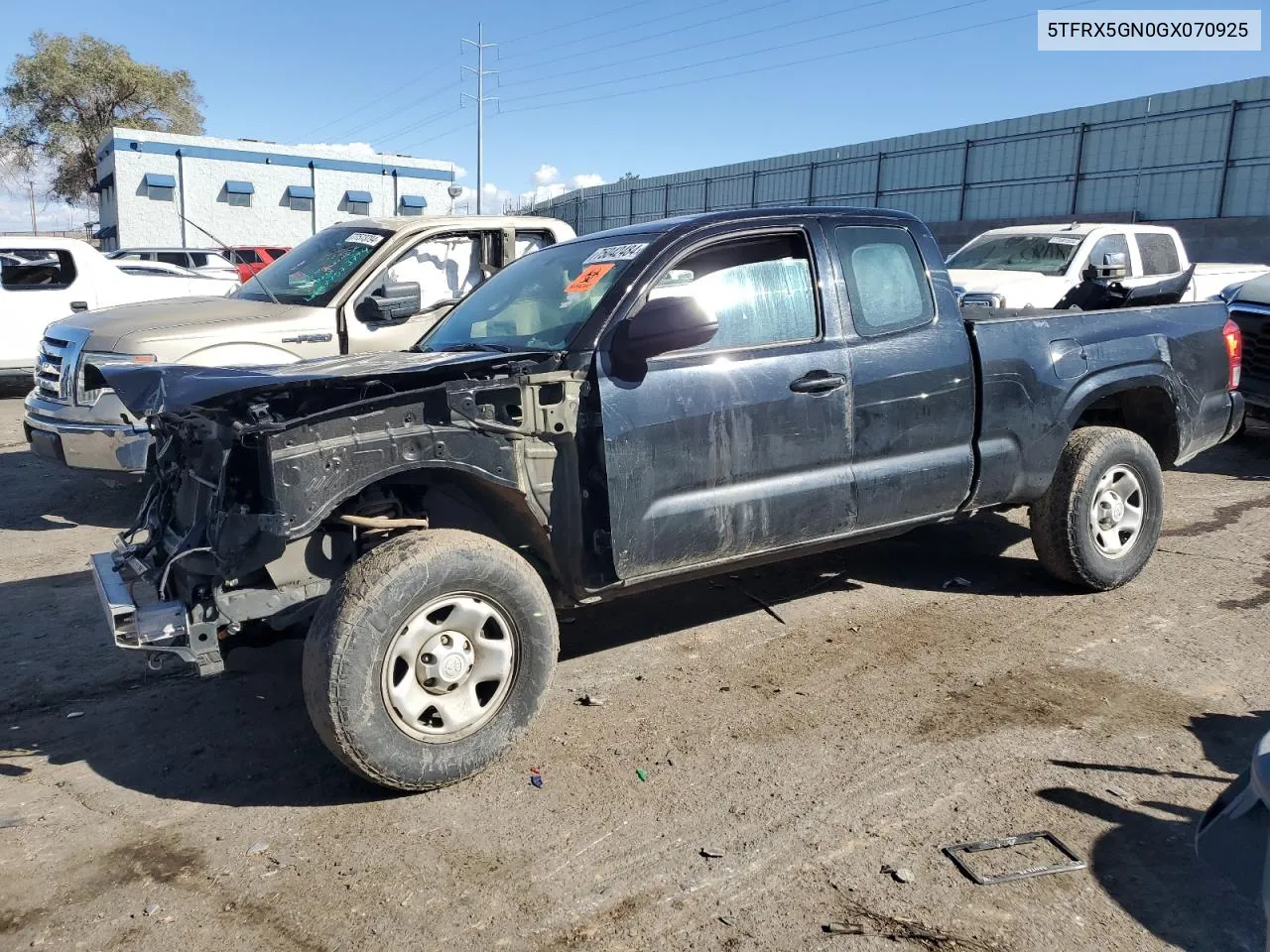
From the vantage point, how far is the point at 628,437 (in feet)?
12.1

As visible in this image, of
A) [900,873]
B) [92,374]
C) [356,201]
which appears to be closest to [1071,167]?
[92,374]

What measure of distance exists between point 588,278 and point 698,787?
6.89 feet

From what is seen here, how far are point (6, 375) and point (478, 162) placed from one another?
1230 inches

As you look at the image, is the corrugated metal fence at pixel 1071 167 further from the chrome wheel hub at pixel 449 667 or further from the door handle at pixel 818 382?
the chrome wheel hub at pixel 449 667

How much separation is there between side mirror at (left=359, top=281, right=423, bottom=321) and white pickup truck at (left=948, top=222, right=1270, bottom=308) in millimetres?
6034

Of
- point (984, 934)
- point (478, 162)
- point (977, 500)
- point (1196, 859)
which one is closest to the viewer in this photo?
point (984, 934)

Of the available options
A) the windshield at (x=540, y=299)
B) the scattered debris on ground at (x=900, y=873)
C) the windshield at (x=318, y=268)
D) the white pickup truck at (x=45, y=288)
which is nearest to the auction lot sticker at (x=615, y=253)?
the windshield at (x=540, y=299)

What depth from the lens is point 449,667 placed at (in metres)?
3.37

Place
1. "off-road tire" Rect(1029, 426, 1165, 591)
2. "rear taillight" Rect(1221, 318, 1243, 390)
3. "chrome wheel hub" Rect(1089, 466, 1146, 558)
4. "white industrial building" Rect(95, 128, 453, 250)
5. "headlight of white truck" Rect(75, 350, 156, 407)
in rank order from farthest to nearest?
1. "white industrial building" Rect(95, 128, 453, 250)
2. "headlight of white truck" Rect(75, 350, 156, 407)
3. "rear taillight" Rect(1221, 318, 1243, 390)
4. "chrome wheel hub" Rect(1089, 466, 1146, 558)
5. "off-road tire" Rect(1029, 426, 1165, 591)

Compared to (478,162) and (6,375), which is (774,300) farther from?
(478,162)

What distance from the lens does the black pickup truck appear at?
3.24 metres

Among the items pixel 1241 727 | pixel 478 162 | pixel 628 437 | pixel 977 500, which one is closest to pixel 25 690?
pixel 628 437

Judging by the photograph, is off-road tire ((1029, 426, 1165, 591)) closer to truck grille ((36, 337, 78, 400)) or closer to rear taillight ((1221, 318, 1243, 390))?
rear taillight ((1221, 318, 1243, 390))

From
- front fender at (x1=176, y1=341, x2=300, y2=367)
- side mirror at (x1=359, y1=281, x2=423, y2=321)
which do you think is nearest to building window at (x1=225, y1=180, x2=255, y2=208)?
side mirror at (x1=359, y1=281, x2=423, y2=321)
